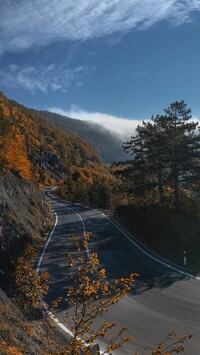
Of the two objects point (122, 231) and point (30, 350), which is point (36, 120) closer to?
point (122, 231)

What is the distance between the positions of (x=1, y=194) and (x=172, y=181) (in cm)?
1272

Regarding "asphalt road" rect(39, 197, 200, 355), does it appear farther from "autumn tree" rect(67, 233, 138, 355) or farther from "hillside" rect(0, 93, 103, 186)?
"hillside" rect(0, 93, 103, 186)

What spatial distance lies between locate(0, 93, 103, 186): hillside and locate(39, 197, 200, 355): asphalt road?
9051mm

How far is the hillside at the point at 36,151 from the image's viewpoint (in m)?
28.5

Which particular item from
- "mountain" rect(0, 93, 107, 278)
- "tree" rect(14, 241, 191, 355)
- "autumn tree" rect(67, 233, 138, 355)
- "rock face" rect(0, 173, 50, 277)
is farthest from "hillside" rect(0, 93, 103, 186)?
"autumn tree" rect(67, 233, 138, 355)

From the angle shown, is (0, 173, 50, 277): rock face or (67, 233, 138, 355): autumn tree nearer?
(67, 233, 138, 355): autumn tree

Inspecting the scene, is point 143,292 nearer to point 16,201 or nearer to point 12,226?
point 12,226

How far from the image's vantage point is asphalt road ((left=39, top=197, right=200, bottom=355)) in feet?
Result: 33.5

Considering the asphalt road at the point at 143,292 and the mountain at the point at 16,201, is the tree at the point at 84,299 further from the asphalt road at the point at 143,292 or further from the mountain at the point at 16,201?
the mountain at the point at 16,201

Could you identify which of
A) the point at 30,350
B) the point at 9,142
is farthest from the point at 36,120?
the point at 30,350

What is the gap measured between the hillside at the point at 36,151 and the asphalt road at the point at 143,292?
356 inches

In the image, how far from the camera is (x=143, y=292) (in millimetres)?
14000

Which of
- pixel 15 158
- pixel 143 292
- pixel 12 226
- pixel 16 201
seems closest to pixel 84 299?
pixel 143 292

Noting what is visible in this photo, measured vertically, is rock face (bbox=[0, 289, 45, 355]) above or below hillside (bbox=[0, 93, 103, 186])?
below
